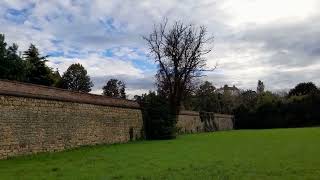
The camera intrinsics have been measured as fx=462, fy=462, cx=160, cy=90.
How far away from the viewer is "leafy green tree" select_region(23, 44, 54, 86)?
49.0m

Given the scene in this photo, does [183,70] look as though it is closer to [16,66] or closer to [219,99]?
[16,66]

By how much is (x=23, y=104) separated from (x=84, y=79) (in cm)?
5129

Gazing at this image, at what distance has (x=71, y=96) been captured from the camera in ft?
79.7

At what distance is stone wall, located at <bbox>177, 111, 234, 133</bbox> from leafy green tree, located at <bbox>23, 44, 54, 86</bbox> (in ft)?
48.9

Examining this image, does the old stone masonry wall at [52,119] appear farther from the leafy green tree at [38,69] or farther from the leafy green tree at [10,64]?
the leafy green tree at [38,69]

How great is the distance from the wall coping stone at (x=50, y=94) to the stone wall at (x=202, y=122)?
15.0 metres

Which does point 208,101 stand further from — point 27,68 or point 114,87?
point 27,68

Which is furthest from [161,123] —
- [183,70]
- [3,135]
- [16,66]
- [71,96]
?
[3,135]

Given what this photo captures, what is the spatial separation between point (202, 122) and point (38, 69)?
816 inches

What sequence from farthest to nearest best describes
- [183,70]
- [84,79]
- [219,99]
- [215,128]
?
[219,99] < [84,79] < [215,128] < [183,70]

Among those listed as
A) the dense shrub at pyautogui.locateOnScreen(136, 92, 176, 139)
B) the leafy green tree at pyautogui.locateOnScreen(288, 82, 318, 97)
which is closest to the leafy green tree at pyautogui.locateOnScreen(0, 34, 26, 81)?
the dense shrub at pyautogui.locateOnScreen(136, 92, 176, 139)

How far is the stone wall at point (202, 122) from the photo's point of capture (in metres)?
48.8

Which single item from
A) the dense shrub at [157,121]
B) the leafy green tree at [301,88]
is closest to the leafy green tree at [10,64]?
the dense shrub at [157,121]

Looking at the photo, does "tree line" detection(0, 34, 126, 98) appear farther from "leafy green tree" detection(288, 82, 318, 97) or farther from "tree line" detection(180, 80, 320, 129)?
"leafy green tree" detection(288, 82, 318, 97)
